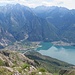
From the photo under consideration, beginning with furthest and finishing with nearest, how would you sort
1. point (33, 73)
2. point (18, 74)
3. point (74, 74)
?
point (74, 74) < point (33, 73) < point (18, 74)

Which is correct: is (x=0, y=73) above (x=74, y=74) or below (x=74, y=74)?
above

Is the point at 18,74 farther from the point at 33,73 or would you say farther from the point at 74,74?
the point at 74,74

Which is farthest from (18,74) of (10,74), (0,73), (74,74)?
(74,74)

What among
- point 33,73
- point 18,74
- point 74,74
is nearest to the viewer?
point 18,74

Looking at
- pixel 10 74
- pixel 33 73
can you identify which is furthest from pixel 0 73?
pixel 33 73

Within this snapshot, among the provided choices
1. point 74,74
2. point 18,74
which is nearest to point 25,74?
point 18,74

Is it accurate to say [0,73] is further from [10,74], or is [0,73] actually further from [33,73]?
[33,73]

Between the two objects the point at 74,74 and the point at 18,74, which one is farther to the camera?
the point at 74,74

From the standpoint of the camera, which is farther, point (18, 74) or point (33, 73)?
point (33, 73)

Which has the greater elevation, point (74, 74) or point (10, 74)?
point (10, 74)
